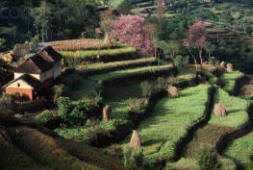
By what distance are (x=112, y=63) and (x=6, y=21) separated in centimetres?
2182

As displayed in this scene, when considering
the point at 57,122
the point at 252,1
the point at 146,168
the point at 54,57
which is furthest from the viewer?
the point at 252,1

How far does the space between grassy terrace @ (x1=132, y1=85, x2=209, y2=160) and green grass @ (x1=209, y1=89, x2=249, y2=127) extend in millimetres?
1731

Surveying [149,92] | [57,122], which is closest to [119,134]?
[57,122]

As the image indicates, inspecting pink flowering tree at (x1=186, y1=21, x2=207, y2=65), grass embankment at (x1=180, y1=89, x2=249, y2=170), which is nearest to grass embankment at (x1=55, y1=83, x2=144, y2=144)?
grass embankment at (x1=180, y1=89, x2=249, y2=170)

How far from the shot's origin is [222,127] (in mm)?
37031

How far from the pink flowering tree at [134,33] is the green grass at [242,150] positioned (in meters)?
26.4

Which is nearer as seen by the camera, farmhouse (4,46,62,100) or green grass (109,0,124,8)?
farmhouse (4,46,62,100)

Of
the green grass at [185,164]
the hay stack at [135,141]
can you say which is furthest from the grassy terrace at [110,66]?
the green grass at [185,164]

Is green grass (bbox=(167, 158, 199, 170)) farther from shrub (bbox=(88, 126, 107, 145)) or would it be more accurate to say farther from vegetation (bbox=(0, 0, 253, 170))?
shrub (bbox=(88, 126, 107, 145))

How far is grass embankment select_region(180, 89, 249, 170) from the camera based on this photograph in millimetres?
30667

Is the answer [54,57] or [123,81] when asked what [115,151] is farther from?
[123,81]

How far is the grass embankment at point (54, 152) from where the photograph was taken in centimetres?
1788

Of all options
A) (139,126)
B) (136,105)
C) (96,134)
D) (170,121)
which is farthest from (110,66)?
(96,134)

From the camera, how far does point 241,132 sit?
37.0 meters
